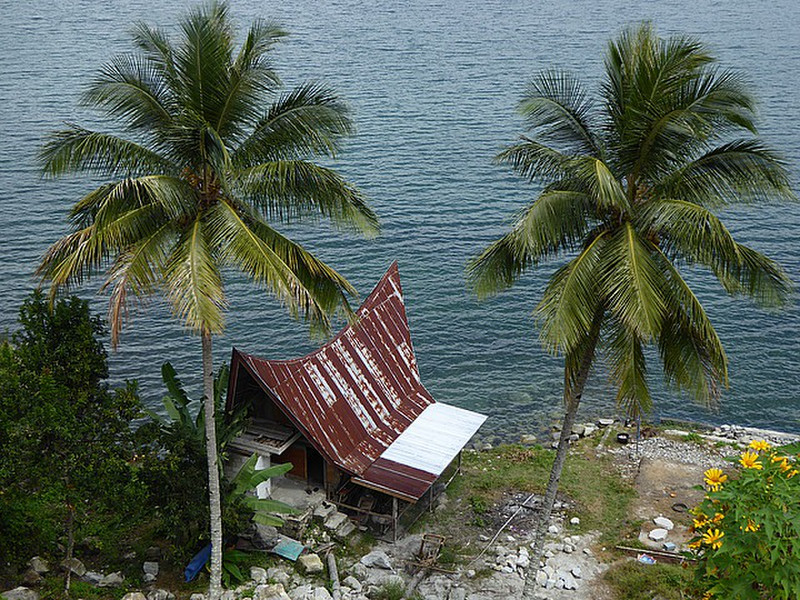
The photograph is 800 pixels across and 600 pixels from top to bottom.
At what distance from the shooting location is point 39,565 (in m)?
23.2

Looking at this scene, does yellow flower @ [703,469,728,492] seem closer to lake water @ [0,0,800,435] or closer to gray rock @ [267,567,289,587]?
gray rock @ [267,567,289,587]

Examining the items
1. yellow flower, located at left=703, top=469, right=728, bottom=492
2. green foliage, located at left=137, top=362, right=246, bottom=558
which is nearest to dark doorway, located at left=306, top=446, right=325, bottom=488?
green foliage, located at left=137, top=362, right=246, bottom=558

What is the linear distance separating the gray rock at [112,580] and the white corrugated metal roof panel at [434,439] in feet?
28.7

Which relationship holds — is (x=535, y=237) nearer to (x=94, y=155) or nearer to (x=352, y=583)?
(x=94, y=155)

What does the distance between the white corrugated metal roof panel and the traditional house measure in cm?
3

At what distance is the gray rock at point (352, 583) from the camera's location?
24047 millimetres

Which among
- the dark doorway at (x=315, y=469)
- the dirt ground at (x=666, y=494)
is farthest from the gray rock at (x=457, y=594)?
the dirt ground at (x=666, y=494)

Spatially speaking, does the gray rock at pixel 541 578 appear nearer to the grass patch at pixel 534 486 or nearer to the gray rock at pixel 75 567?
the grass patch at pixel 534 486

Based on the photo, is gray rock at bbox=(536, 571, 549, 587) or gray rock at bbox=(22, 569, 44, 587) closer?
gray rock at bbox=(22, 569, 44, 587)

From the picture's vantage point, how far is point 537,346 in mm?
43938

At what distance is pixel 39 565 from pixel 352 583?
843 cm

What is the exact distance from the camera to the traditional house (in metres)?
26.5

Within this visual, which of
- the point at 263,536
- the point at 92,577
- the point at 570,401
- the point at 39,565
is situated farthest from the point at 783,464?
the point at 39,565

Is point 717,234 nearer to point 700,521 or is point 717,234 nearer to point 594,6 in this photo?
point 700,521
